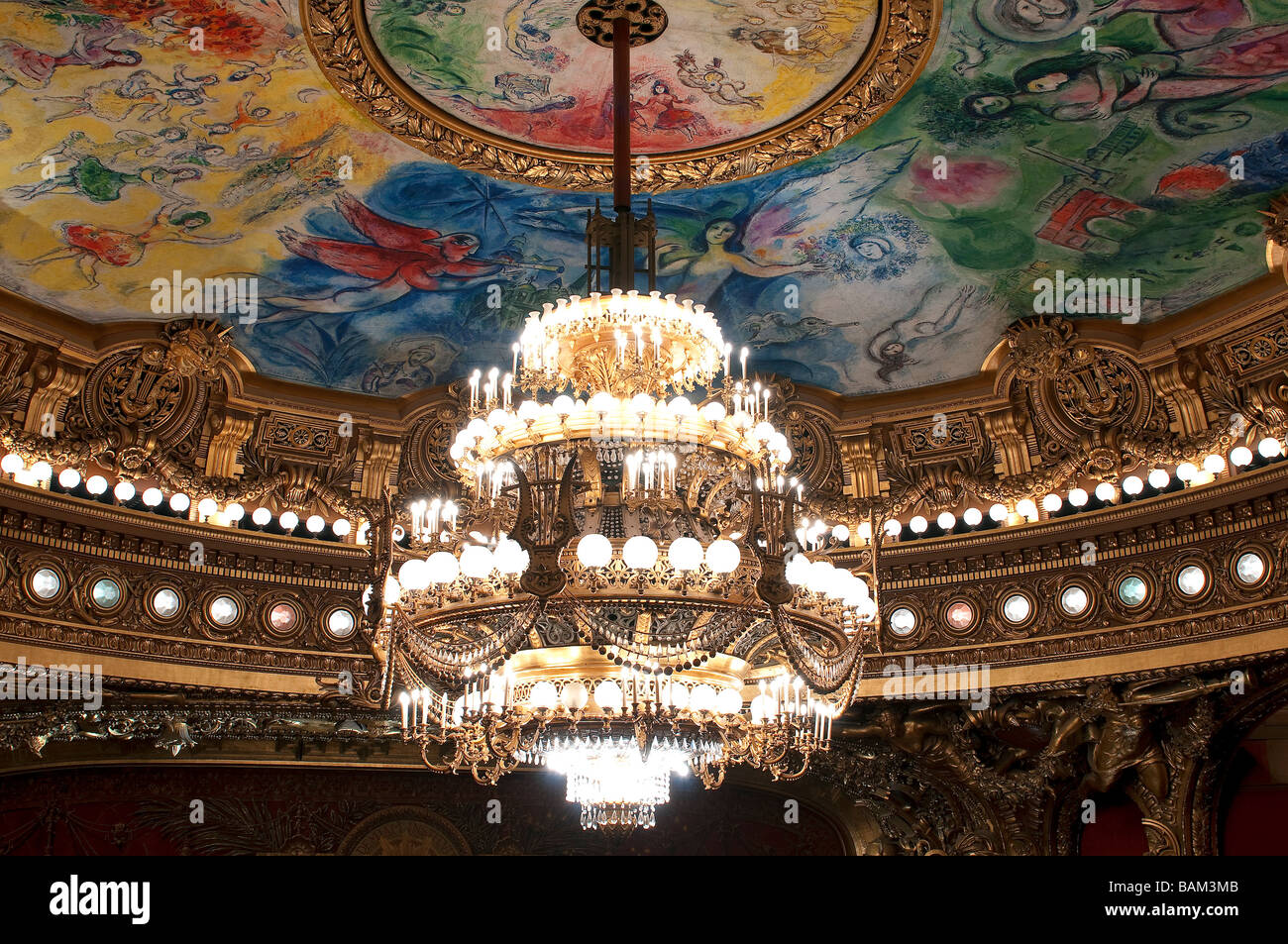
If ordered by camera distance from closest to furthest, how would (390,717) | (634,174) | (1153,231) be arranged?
1. (634,174)
2. (1153,231)
3. (390,717)

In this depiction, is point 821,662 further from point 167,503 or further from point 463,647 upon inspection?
point 167,503

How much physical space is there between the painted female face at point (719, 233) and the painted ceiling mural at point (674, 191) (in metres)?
0.03

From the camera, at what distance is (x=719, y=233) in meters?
10.9

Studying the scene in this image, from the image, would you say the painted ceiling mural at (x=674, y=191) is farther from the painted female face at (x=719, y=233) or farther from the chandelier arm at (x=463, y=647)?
the chandelier arm at (x=463, y=647)

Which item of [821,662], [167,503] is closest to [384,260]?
[167,503]

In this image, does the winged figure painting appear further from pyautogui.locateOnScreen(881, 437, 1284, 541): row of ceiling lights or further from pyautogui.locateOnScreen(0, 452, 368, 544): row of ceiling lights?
pyautogui.locateOnScreen(0, 452, 368, 544): row of ceiling lights

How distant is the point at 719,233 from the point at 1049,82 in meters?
3.26

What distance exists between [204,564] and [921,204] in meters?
8.14

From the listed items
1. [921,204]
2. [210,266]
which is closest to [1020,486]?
[921,204]

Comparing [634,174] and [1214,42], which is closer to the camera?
[1214,42]

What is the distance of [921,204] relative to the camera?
34.2 ft

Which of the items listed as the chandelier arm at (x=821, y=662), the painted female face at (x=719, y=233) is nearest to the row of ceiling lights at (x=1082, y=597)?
the painted female face at (x=719, y=233)

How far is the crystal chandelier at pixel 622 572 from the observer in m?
6.13

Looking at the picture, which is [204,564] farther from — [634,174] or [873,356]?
[873,356]
